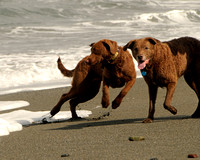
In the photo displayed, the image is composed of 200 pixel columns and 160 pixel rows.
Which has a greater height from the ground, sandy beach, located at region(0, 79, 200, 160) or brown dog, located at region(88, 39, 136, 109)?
brown dog, located at region(88, 39, 136, 109)

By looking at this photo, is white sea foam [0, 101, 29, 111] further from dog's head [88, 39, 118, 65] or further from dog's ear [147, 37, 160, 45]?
dog's ear [147, 37, 160, 45]

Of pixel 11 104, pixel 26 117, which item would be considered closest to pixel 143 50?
pixel 26 117

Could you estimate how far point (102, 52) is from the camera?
6.67m

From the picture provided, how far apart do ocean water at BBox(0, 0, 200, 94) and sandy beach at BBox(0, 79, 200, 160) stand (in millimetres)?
4247

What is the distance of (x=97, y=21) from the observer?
24281 millimetres

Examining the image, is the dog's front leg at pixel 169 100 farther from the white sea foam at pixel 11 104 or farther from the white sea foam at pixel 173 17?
the white sea foam at pixel 173 17

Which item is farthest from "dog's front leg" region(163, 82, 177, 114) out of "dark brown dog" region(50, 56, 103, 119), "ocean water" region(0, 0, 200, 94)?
"ocean water" region(0, 0, 200, 94)

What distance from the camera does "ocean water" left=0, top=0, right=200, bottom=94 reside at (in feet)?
42.0

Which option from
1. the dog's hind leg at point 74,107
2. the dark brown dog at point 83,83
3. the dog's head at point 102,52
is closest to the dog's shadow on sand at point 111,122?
the dog's hind leg at point 74,107

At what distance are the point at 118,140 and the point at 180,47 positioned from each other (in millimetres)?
2060

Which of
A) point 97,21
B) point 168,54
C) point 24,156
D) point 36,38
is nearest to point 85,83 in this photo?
point 168,54

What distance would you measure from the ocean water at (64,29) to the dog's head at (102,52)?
4928 millimetres

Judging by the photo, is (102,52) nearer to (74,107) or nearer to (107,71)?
(107,71)

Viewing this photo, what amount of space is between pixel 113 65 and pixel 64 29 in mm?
15155
